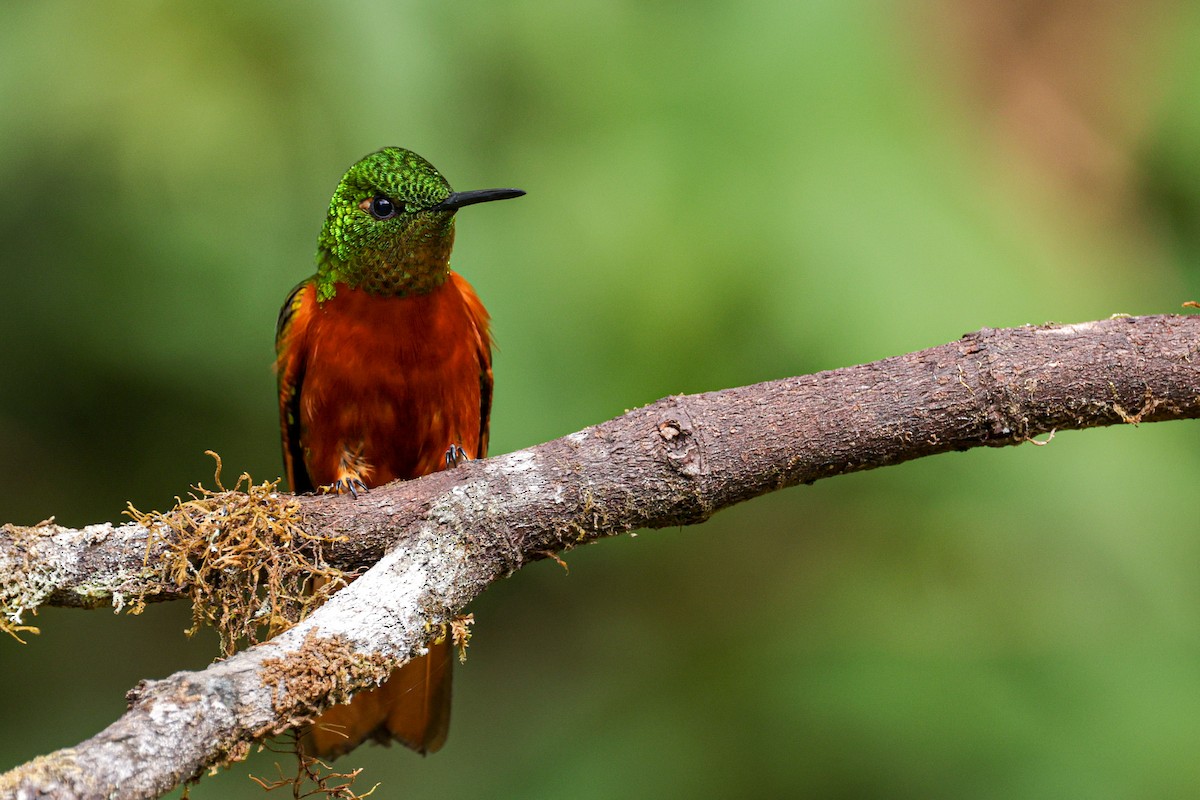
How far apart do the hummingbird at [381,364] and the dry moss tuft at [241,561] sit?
85 cm

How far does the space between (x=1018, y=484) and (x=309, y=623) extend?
2.23 meters

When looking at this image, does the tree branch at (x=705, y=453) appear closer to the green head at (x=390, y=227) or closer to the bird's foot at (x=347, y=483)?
the bird's foot at (x=347, y=483)

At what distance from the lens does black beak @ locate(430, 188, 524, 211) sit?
9.68 feet

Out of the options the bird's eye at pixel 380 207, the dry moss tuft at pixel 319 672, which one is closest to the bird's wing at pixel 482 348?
the bird's eye at pixel 380 207

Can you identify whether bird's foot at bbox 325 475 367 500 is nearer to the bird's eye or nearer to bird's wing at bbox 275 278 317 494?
bird's wing at bbox 275 278 317 494

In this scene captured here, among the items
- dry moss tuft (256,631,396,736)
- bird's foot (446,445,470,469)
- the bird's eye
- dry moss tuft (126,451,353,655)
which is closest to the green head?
the bird's eye

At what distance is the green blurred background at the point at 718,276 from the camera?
10.9ft

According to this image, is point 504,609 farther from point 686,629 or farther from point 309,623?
point 309,623

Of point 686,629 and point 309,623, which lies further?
point 686,629

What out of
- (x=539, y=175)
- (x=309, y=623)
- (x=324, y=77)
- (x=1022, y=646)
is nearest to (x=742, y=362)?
(x=539, y=175)

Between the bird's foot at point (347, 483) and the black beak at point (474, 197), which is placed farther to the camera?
the bird's foot at point (347, 483)

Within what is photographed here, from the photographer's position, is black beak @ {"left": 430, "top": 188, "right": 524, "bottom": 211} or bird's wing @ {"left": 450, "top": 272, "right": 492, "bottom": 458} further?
bird's wing @ {"left": 450, "top": 272, "right": 492, "bottom": 458}

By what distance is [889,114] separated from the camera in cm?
357

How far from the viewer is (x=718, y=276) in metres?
3.35
